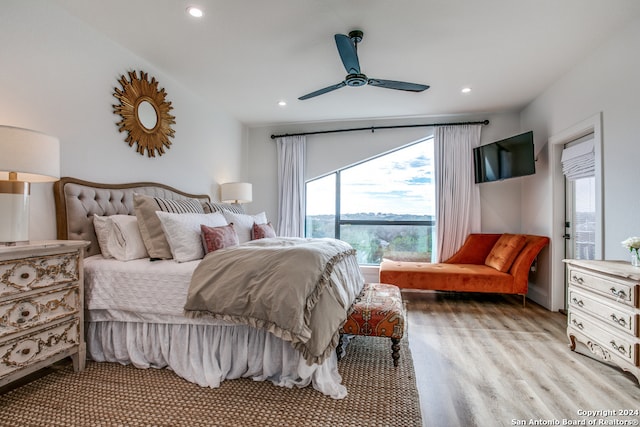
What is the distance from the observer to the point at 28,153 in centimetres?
181

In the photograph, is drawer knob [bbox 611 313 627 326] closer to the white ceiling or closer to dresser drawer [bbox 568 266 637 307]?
dresser drawer [bbox 568 266 637 307]

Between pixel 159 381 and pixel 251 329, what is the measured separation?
65 centimetres

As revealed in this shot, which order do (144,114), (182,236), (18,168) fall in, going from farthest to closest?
(144,114)
(182,236)
(18,168)

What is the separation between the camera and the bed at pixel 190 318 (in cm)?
189

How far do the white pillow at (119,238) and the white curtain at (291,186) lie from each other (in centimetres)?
288

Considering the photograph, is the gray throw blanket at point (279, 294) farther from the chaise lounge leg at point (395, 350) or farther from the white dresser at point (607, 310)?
the white dresser at point (607, 310)

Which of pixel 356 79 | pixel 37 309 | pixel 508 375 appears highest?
pixel 356 79

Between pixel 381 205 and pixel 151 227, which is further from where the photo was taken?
pixel 381 205

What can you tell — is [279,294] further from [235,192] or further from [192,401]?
[235,192]

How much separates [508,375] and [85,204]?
11.0 ft

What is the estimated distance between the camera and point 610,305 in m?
2.12

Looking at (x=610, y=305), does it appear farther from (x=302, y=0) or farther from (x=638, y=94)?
(x=302, y=0)

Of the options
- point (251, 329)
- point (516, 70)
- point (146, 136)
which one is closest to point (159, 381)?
point (251, 329)

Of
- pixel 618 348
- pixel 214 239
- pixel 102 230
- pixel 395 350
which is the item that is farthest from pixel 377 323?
pixel 102 230
